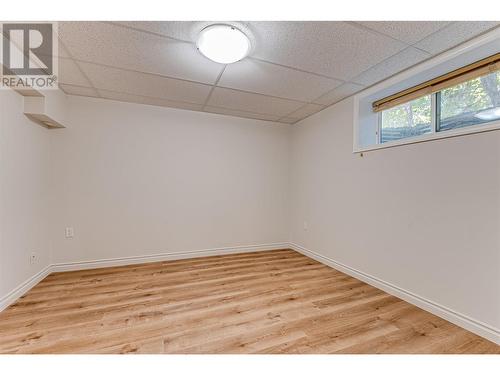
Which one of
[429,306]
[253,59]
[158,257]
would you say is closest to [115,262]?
[158,257]

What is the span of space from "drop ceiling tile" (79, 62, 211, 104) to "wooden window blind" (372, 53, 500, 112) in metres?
2.07

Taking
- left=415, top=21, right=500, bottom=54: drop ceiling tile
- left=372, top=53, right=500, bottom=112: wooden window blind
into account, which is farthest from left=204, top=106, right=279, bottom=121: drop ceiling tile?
left=415, top=21, right=500, bottom=54: drop ceiling tile

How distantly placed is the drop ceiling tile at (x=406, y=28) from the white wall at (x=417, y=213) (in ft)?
2.87

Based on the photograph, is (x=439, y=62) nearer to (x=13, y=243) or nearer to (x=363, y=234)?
(x=363, y=234)

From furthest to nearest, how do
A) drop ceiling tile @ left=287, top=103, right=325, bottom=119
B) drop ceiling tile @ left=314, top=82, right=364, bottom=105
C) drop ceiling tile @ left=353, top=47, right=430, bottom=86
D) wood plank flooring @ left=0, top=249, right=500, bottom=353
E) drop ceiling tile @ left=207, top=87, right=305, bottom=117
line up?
drop ceiling tile @ left=287, top=103, right=325, bottom=119 < drop ceiling tile @ left=207, top=87, right=305, bottom=117 < drop ceiling tile @ left=314, top=82, right=364, bottom=105 < drop ceiling tile @ left=353, top=47, right=430, bottom=86 < wood plank flooring @ left=0, top=249, right=500, bottom=353

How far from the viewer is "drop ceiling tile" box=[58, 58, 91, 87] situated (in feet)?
6.98

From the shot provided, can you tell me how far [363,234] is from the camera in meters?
2.69

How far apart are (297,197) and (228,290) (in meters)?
2.08

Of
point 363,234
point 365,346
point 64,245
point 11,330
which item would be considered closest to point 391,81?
point 363,234

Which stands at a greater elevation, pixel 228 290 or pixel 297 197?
pixel 297 197

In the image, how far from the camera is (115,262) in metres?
3.09

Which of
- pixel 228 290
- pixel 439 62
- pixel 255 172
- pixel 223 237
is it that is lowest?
pixel 228 290

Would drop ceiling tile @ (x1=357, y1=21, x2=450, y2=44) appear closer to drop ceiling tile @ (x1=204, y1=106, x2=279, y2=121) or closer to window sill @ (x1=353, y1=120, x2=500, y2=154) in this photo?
window sill @ (x1=353, y1=120, x2=500, y2=154)

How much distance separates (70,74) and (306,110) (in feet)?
9.55
